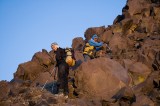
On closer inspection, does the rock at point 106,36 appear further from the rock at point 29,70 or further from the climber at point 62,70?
the climber at point 62,70

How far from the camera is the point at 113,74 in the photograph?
16.5 meters

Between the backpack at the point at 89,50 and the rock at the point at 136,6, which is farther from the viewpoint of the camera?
the rock at the point at 136,6

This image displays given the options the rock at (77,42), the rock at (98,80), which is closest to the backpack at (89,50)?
the rock at (98,80)

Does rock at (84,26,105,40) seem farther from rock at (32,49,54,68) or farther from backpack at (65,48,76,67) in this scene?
backpack at (65,48,76,67)

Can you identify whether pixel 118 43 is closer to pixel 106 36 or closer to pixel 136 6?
pixel 106 36

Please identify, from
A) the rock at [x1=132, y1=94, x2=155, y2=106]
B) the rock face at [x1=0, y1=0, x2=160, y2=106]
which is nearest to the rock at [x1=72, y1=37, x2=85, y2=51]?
the rock face at [x1=0, y1=0, x2=160, y2=106]

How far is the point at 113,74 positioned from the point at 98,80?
4.03ft

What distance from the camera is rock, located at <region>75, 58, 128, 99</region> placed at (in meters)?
15.8

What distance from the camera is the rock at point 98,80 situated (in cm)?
1576

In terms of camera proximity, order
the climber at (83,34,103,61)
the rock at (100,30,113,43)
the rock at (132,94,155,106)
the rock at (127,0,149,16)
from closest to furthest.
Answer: the rock at (132,94,155,106)
the climber at (83,34,103,61)
the rock at (100,30,113,43)
the rock at (127,0,149,16)

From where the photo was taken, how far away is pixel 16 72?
3291 centimetres

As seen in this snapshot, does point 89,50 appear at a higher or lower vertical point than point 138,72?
higher

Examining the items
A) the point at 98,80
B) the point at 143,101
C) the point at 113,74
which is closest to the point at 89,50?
the point at 113,74

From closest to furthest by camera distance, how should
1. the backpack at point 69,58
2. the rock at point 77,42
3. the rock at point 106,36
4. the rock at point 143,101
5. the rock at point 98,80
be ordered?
the rock at point 143,101
the backpack at point 69,58
the rock at point 98,80
the rock at point 106,36
the rock at point 77,42
